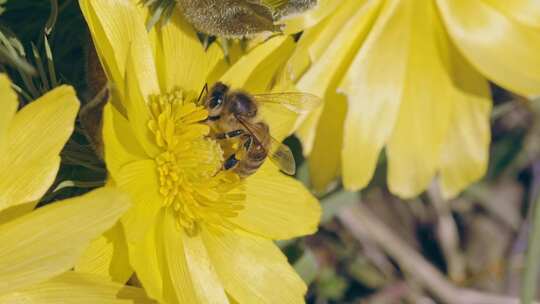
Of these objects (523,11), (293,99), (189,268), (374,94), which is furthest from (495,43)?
(189,268)

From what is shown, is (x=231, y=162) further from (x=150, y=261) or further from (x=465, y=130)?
(x=465, y=130)

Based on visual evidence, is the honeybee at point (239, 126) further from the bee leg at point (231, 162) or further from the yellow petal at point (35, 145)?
the yellow petal at point (35, 145)

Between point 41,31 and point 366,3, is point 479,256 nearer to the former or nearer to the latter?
point 366,3

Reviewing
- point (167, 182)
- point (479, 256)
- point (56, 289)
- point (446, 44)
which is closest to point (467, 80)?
point (446, 44)

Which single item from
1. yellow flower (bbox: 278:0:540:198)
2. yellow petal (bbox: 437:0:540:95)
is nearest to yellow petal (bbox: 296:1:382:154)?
yellow flower (bbox: 278:0:540:198)

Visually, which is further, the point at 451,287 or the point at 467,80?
the point at 451,287
